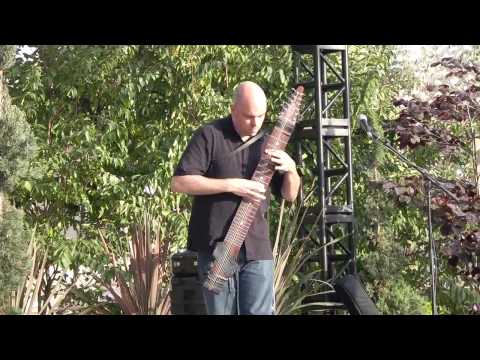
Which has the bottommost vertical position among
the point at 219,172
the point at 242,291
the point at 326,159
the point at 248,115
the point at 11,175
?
the point at 242,291

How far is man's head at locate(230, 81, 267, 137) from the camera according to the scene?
3246 mm

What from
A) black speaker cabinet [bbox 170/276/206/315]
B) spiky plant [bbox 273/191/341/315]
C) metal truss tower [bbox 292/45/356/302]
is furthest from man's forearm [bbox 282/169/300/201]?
metal truss tower [bbox 292/45/356/302]

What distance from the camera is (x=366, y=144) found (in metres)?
7.29

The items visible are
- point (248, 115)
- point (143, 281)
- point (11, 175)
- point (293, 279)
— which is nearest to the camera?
point (248, 115)

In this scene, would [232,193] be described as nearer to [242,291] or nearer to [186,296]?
[242,291]

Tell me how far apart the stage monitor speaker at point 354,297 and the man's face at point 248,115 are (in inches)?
101

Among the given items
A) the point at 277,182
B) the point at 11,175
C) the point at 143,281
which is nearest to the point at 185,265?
the point at 143,281

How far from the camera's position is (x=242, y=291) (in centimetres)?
330

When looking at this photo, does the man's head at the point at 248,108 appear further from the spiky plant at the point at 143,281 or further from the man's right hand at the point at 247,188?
the spiky plant at the point at 143,281

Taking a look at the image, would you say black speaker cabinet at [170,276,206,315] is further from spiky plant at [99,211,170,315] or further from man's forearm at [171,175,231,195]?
man's forearm at [171,175,231,195]

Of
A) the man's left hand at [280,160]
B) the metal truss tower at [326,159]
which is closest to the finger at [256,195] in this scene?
the man's left hand at [280,160]

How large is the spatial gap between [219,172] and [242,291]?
1.60 feet
